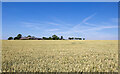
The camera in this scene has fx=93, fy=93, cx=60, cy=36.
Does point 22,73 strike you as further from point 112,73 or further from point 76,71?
point 112,73

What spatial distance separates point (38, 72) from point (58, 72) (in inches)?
27.3

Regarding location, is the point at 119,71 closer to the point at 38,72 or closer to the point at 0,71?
the point at 38,72

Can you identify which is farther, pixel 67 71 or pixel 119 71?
pixel 119 71

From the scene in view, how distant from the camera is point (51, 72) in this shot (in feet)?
10.6

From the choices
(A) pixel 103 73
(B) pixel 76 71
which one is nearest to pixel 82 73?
(B) pixel 76 71

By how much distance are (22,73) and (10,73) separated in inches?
17.7

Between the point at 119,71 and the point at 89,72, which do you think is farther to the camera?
the point at 119,71

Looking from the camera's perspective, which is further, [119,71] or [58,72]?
[119,71]

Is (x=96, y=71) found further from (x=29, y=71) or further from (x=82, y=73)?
(x=29, y=71)

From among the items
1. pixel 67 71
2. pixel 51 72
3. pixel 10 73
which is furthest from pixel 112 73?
pixel 10 73

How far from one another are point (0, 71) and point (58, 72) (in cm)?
209

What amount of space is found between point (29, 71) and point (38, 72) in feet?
1.11

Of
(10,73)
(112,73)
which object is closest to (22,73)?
(10,73)

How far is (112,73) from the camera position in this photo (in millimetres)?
3283
